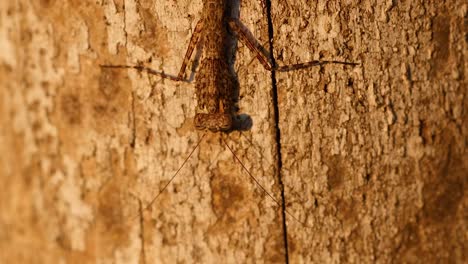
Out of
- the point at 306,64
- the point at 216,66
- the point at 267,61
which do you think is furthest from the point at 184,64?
the point at 306,64

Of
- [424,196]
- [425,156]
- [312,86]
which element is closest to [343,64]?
[312,86]

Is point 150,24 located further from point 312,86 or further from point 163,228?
point 163,228

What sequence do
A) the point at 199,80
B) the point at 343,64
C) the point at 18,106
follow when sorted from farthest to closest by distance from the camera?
the point at 18,106
the point at 199,80
the point at 343,64

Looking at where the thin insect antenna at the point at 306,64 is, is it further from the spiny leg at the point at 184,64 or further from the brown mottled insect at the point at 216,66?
the spiny leg at the point at 184,64

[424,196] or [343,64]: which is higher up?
[343,64]

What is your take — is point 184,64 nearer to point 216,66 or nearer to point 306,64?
point 216,66

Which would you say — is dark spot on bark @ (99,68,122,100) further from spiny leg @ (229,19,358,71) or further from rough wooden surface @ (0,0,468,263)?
spiny leg @ (229,19,358,71)
